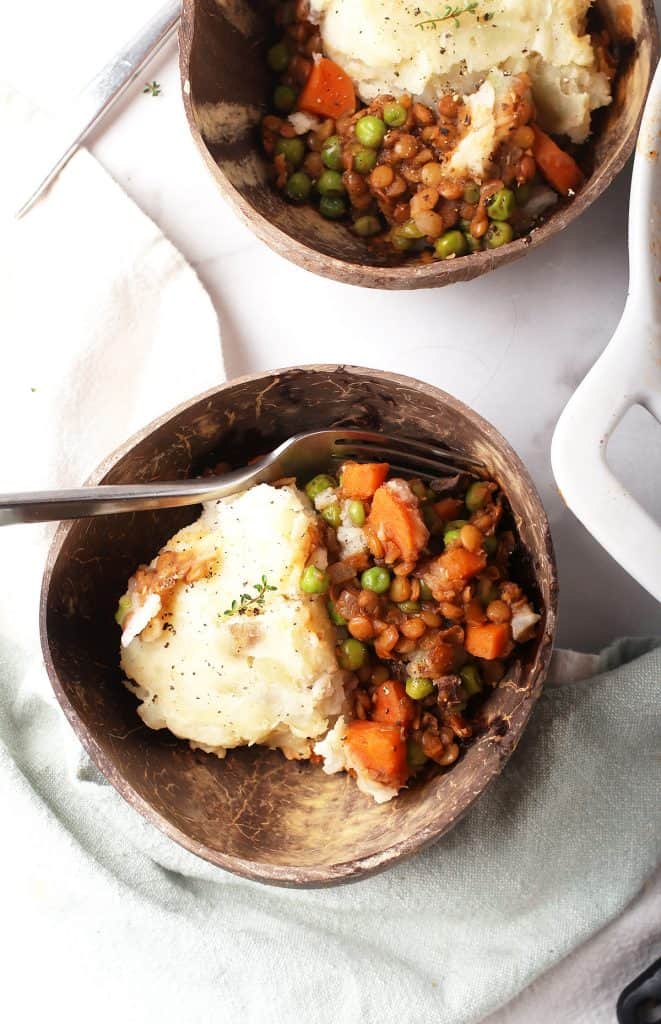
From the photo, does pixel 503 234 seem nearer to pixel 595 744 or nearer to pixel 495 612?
pixel 495 612

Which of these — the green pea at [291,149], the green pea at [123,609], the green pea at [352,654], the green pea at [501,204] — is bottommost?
the green pea at [352,654]

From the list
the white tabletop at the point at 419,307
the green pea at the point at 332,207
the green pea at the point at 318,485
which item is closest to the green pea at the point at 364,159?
the green pea at the point at 332,207

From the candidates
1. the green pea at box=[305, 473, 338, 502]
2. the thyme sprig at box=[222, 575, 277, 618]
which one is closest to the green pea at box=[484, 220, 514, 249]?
the green pea at box=[305, 473, 338, 502]

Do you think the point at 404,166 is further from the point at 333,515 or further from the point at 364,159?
the point at 333,515

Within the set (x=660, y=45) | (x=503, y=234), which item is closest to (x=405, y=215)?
(x=503, y=234)

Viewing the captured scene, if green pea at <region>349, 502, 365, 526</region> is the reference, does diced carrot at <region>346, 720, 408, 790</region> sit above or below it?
below

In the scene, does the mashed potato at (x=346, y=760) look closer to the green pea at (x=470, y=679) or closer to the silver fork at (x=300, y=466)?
the green pea at (x=470, y=679)

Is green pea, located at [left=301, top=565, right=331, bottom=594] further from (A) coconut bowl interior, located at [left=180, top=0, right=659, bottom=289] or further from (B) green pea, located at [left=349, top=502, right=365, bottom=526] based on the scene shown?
(A) coconut bowl interior, located at [left=180, top=0, right=659, bottom=289]
